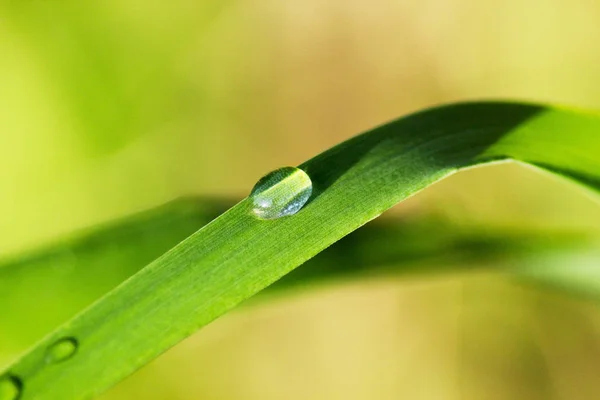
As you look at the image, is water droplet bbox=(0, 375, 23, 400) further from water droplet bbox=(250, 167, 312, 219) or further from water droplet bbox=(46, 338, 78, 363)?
water droplet bbox=(250, 167, 312, 219)

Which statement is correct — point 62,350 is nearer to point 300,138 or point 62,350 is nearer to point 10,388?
point 10,388

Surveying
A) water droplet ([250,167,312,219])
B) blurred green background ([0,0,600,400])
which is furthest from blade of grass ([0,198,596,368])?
blurred green background ([0,0,600,400])

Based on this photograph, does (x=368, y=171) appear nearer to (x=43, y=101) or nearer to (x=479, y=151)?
(x=479, y=151)

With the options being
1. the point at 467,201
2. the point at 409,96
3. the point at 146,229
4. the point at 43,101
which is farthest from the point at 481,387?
the point at 43,101

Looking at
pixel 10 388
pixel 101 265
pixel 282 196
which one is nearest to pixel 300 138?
pixel 101 265

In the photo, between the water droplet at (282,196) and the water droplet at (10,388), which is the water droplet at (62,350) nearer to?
the water droplet at (10,388)

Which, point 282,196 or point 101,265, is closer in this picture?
point 282,196
